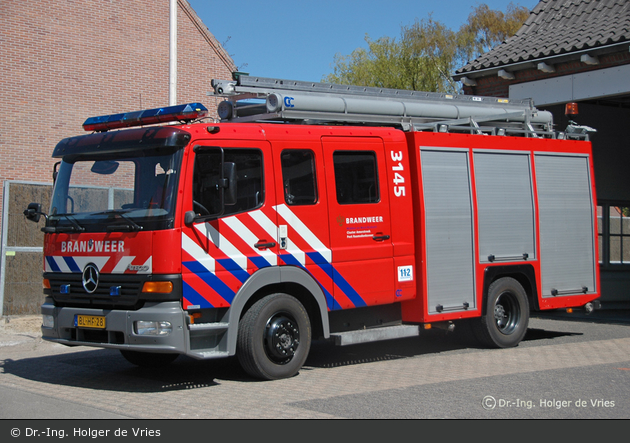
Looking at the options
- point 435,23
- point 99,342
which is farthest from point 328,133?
point 435,23

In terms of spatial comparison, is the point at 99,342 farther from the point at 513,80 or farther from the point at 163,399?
the point at 513,80

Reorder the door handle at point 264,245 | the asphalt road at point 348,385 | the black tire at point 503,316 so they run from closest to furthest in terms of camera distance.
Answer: the asphalt road at point 348,385 < the door handle at point 264,245 < the black tire at point 503,316

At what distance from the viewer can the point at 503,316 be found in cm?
1068

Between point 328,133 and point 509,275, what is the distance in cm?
384

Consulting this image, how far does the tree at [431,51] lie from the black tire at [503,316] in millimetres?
27275

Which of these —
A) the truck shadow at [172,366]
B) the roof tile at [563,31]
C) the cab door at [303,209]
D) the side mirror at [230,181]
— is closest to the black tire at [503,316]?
the truck shadow at [172,366]

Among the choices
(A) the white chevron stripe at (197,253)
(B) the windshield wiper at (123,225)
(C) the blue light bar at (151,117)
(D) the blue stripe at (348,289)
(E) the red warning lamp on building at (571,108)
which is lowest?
(D) the blue stripe at (348,289)

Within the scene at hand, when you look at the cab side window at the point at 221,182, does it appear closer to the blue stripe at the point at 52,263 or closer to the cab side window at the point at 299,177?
the cab side window at the point at 299,177

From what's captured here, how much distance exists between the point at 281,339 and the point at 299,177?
6.10ft

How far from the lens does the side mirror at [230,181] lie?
7.46 metres

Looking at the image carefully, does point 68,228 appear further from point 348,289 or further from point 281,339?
point 348,289

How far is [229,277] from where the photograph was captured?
7.69 meters

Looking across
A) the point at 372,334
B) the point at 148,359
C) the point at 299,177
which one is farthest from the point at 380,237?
the point at 148,359

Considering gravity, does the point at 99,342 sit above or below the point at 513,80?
below
